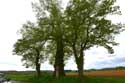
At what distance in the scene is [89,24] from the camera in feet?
193

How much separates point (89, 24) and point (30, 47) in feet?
82.7

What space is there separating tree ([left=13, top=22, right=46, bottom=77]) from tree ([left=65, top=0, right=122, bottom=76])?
36.9ft

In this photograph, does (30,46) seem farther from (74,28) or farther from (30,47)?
(74,28)

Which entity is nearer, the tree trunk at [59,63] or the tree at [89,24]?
the tree at [89,24]

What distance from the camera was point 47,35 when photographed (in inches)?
2694

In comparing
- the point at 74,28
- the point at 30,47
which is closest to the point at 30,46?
the point at 30,47

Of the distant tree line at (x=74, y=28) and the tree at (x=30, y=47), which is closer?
the distant tree line at (x=74, y=28)

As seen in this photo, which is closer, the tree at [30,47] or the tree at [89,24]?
the tree at [89,24]

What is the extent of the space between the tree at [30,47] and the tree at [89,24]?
36.9ft

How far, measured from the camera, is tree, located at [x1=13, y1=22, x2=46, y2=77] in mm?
75375

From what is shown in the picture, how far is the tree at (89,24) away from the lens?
191 feet

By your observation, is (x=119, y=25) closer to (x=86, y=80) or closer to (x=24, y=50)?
(x=86, y=80)

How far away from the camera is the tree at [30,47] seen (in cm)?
7538

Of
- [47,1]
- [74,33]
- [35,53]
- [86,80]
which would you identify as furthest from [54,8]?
[35,53]
